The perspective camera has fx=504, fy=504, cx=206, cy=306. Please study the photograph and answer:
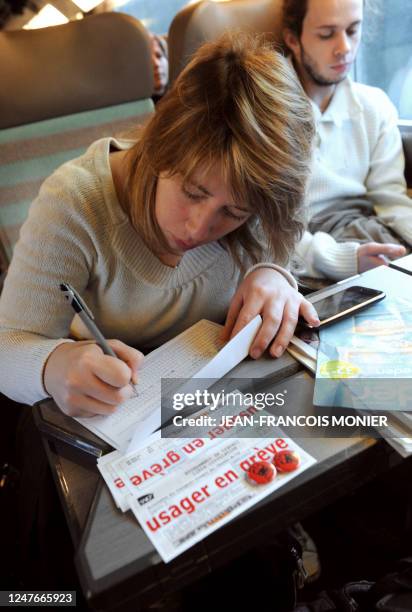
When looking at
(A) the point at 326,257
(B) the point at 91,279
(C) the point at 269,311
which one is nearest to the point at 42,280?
(B) the point at 91,279

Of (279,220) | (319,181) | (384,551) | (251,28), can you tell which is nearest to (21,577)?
(384,551)

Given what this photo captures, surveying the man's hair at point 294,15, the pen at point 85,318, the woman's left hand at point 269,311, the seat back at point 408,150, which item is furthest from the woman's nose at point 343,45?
the pen at point 85,318

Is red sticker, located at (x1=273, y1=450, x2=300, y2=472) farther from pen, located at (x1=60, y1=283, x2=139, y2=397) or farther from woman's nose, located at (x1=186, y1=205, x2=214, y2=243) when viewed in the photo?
woman's nose, located at (x1=186, y1=205, x2=214, y2=243)

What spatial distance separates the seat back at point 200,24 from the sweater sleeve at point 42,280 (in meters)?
0.64

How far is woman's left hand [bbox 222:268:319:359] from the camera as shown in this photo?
63cm

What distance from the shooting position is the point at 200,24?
3.94 ft

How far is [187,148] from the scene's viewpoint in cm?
59

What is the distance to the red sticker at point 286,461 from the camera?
0.46 metres

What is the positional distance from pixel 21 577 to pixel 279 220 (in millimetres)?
784

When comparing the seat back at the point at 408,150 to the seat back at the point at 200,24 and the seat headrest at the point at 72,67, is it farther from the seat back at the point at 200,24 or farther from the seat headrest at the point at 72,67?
the seat headrest at the point at 72,67

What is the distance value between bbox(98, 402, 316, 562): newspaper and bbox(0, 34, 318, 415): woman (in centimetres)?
9

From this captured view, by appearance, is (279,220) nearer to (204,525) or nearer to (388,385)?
(388,385)

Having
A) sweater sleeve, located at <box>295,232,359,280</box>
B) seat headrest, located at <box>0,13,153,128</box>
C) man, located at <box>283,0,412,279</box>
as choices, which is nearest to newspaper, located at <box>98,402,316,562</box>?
sweater sleeve, located at <box>295,232,359,280</box>

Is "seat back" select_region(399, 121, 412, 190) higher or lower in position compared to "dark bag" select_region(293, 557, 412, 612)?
higher
